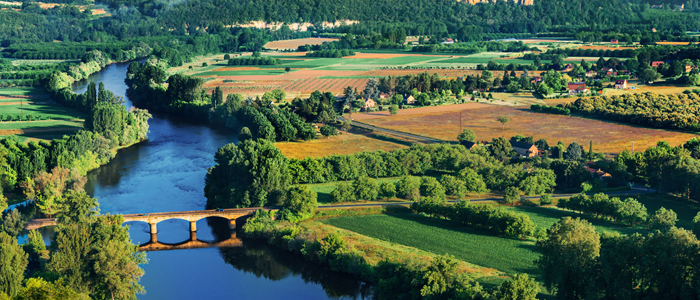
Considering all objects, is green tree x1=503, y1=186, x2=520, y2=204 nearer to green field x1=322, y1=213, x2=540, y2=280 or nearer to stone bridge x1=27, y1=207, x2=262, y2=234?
green field x1=322, y1=213, x2=540, y2=280

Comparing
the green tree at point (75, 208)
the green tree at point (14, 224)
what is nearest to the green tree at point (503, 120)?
the green tree at point (75, 208)

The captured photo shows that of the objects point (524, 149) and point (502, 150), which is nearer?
point (502, 150)

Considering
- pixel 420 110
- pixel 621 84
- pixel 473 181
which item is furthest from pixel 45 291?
pixel 621 84

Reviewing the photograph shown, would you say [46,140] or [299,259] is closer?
[299,259]

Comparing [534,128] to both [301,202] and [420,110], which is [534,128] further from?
[301,202]

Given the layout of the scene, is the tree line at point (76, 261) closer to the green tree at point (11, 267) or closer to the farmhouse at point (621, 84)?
the green tree at point (11, 267)

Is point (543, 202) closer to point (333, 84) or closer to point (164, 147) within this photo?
point (164, 147)

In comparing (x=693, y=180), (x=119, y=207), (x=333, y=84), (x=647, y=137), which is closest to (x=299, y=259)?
(x=119, y=207)
